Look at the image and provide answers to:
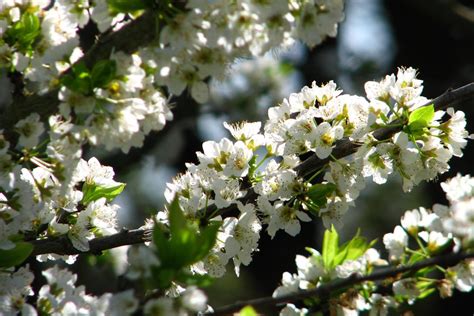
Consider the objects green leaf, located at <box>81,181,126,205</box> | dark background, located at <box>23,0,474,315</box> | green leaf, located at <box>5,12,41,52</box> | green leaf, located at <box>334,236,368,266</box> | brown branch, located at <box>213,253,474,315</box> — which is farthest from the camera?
dark background, located at <box>23,0,474,315</box>

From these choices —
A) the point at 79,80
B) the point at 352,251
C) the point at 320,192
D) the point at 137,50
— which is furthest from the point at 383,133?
the point at 79,80

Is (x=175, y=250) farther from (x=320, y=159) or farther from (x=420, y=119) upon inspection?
(x=420, y=119)

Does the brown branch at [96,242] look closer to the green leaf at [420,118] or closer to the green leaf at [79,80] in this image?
the green leaf at [79,80]

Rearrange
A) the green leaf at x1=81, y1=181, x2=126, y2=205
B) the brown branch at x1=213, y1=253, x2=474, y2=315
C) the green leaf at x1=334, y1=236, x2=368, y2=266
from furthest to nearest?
1. the green leaf at x1=81, y1=181, x2=126, y2=205
2. the green leaf at x1=334, y1=236, x2=368, y2=266
3. the brown branch at x1=213, y1=253, x2=474, y2=315

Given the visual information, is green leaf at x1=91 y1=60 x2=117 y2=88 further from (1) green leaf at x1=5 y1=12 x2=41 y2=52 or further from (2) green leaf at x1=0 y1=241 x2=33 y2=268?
(2) green leaf at x1=0 y1=241 x2=33 y2=268

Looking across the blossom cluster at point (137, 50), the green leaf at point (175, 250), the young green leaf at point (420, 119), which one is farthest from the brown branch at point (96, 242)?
the young green leaf at point (420, 119)

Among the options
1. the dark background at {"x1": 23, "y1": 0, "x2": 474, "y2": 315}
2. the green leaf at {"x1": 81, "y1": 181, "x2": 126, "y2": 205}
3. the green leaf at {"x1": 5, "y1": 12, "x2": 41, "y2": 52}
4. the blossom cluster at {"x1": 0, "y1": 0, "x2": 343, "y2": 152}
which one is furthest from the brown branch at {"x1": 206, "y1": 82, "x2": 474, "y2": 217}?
the dark background at {"x1": 23, "y1": 0, "x2": 474, "y2": 315}

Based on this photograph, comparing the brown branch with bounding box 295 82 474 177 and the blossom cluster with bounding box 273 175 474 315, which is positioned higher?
the brown branch with bounding box 295 82 474 177
